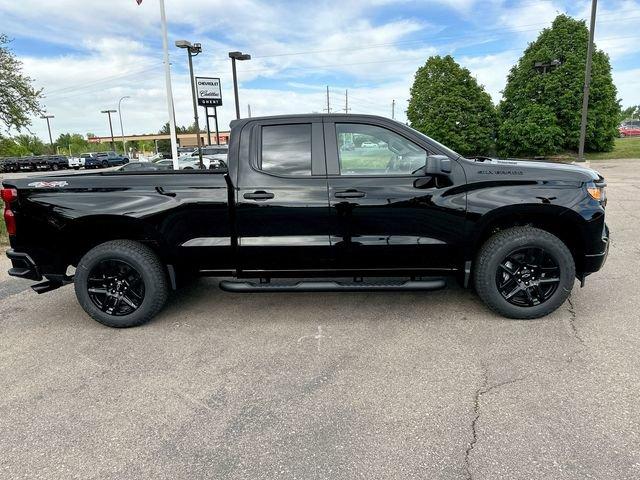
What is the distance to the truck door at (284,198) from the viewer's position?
386cm

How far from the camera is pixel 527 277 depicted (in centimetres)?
396

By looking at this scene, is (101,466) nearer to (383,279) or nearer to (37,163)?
(383,279)

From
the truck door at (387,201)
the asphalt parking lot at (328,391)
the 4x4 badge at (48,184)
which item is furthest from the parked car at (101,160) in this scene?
the truck door at (387,201)

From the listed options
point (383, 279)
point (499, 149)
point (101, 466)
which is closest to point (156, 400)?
point (101, 466)

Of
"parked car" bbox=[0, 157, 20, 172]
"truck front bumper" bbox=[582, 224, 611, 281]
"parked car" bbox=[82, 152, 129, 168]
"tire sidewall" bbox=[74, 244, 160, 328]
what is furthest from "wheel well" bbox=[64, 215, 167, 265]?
"parked car" bbox=[0, 157, 20, 172]

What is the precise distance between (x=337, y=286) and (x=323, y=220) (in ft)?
1.94

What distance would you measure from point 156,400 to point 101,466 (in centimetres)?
62

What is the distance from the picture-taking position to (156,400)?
2.95 meters

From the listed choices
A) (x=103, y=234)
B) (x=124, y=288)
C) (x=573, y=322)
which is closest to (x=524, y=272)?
(x=573, y=322)

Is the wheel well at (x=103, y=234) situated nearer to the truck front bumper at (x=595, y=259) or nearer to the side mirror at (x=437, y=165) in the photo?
the side mirror at (x=437, y=165)

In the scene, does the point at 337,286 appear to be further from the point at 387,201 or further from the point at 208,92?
the point at 208,92

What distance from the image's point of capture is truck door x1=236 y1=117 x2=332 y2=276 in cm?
386

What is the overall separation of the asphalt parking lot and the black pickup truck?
0.39 metres

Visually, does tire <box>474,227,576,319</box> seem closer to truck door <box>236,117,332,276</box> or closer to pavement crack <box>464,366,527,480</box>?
pavement crack <box>464,366,527,480</box>
